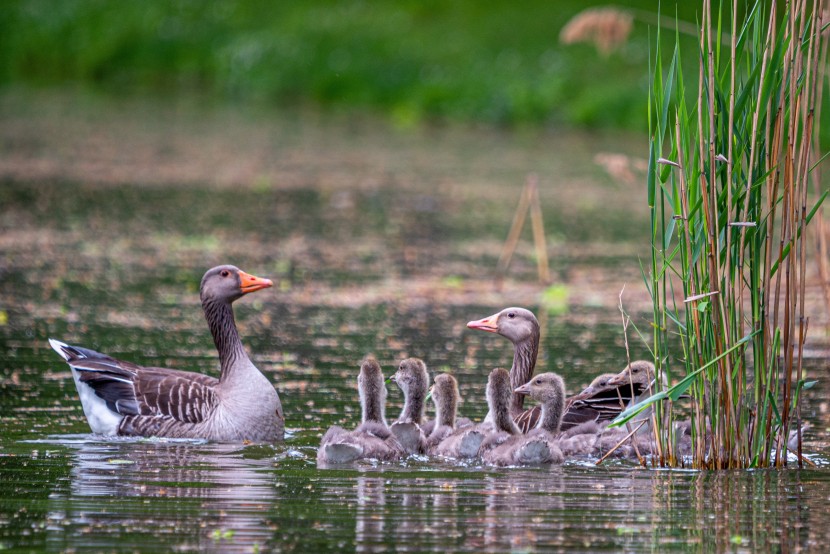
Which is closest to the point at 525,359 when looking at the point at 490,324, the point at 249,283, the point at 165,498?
the point at 490,324

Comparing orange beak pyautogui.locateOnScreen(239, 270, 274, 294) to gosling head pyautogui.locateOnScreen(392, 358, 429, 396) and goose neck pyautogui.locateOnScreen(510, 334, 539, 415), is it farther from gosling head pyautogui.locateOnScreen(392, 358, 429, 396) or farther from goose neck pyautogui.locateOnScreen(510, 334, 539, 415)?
goose neck pyautogui.locateOnScreen(510, 334, 539, 415)

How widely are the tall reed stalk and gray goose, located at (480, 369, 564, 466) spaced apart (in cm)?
109

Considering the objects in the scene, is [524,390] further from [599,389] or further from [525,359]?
[525,359]

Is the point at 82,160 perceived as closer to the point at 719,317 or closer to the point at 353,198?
the point at 353,198

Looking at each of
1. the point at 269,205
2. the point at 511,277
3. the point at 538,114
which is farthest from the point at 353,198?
the point at 538,114

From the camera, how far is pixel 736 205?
9.80 meters

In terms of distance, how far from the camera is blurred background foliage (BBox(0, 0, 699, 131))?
47.6 metres

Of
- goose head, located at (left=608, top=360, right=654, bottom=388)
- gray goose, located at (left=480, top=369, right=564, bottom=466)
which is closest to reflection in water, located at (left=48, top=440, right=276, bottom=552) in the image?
gray goose, located at (left=480, top=369, right=564, bottom=466)

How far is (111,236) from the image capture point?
2402 cm

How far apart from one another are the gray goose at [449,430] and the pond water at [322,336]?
0.26m

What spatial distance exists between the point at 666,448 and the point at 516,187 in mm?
22437

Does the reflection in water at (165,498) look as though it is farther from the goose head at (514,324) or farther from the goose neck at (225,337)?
the goose head at (514,324)

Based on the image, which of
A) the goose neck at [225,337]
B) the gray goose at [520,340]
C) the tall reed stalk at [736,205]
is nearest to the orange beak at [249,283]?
the goose neck at [225,337]

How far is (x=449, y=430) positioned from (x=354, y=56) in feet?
138
